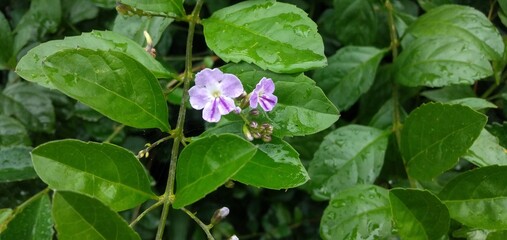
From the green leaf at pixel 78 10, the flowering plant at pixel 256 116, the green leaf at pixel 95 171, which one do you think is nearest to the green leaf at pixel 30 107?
the flowering plant at pixel 256 116

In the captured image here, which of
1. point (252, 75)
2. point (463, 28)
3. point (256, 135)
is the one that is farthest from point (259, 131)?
point (463, 28)

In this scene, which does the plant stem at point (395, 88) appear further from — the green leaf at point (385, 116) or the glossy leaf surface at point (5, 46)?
the glossy leaf surface at point (5, 46)

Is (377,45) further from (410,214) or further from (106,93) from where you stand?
(106,93)

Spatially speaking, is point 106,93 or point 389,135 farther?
point 389,135

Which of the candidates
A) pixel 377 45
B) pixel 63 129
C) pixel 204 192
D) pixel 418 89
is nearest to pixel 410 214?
pixel 204 192

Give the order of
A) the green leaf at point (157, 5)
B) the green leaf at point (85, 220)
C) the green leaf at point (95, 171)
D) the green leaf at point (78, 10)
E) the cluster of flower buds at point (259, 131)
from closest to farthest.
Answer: the green leaf at point (85, 220), the green leaf at point (95, 171), the cluster of flower buds at point (259, 131), the green leaf at point (157, 5), the green leaf at point (78, 10)

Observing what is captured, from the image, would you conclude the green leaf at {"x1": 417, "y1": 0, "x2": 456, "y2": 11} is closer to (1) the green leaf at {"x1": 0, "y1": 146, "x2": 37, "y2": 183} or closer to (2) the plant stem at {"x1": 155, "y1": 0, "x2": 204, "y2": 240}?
(2) the plant stem at {"x1": 155, "y1": 0, "x2": 204, "y2": 240}
